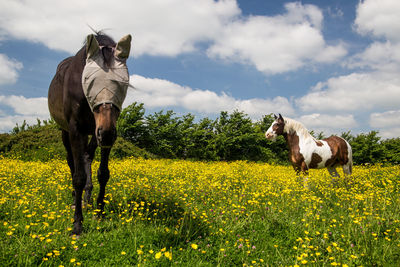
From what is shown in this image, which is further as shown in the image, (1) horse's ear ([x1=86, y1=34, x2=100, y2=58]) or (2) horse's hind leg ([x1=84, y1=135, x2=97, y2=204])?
(2) horse's hind leg ([x1=84, y1=135, x2=97, y2=204])

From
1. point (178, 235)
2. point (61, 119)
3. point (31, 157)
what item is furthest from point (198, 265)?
point (31, 157)

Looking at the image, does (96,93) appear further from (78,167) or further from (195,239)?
(195,239)

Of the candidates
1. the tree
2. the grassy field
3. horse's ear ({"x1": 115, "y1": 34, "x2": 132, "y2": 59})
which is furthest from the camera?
the tree

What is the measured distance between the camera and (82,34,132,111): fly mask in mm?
2760

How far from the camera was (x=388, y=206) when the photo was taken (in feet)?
15.7

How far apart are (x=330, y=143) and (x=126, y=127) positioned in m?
14.2

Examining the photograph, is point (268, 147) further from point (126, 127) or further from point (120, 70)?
point (120, 70)

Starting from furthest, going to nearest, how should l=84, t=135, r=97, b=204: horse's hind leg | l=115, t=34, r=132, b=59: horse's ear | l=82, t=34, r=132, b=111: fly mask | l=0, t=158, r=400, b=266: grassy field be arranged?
l=84, t=135, r=97, b=204: horse's hind leg, l=115, t=34, r=132, b=59: horse's ear, l=82, t=34, r=132, b=111: fly mask, l=0, t=158, r=400, b=266: grassy field

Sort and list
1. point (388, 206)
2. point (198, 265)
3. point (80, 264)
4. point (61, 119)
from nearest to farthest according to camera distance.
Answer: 1. point (80, 264)
2. point (198, 265)
3. point (61, 119)
4. point (388, 206)

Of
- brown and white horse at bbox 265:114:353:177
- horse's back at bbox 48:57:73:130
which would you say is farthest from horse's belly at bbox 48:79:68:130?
brown and white horse at bbox 265:114:353:177

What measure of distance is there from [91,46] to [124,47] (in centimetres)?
39

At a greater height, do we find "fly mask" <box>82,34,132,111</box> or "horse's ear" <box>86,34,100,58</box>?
"horse's ear" <box>86,34,100,58</box>

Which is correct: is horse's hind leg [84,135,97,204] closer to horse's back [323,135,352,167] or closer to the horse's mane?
the horse's mane

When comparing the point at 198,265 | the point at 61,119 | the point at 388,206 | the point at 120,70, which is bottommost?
the point at 198,265
